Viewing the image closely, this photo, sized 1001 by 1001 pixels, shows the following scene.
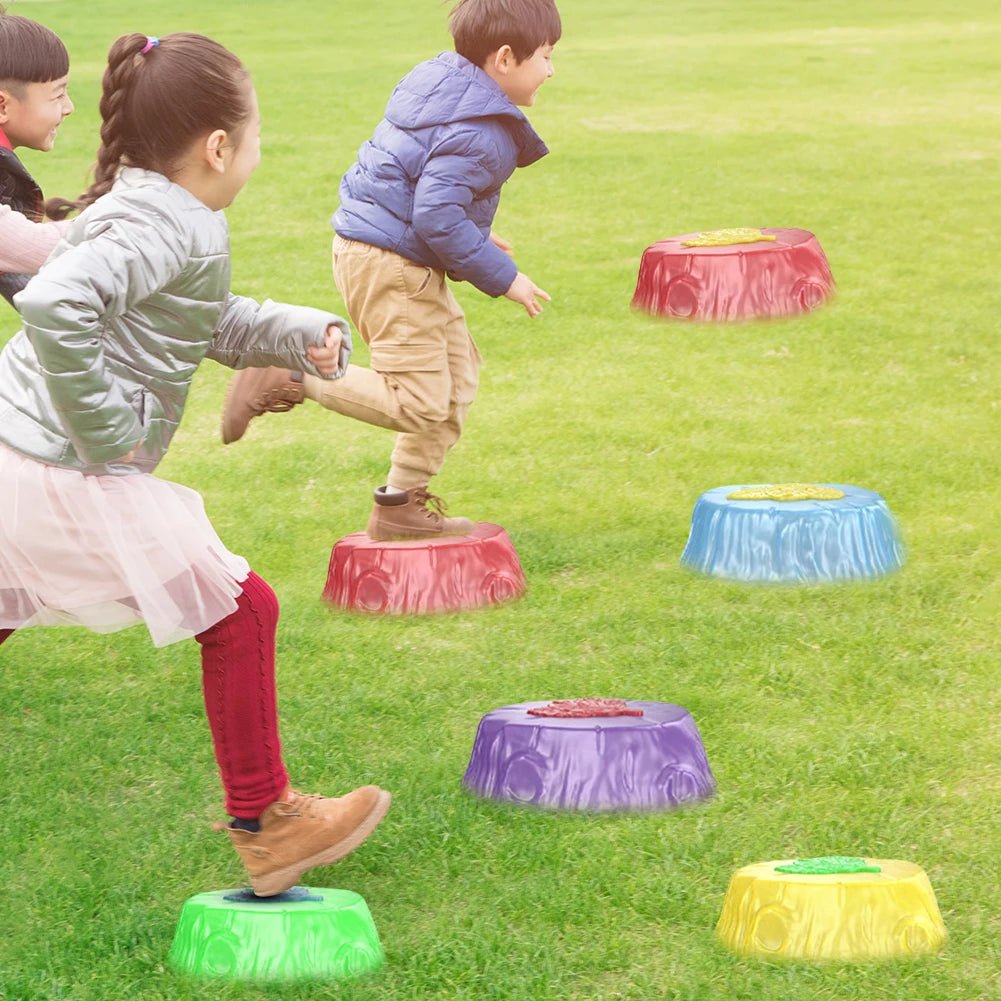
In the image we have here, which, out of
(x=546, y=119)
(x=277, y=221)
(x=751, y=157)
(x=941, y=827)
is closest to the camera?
(x=941, y=827)

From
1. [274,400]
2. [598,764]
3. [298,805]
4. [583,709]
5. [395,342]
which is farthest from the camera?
[395,342]

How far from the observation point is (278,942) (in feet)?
10.4

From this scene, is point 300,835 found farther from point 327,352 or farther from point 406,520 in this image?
point 406,520

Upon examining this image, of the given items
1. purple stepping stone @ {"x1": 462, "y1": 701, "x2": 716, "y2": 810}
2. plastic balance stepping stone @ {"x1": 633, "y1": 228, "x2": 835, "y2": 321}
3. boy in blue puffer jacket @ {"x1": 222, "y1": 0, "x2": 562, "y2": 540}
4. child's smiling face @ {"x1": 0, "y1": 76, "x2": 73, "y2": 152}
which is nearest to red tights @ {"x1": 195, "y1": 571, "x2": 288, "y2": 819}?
purple stepping stone @ {"x1": 462, "y1": 701, "x2": 716, "y2": 810}

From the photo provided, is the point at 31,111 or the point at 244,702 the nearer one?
the point at 244,702

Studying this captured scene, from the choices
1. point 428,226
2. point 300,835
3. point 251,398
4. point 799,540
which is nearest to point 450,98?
point 428,226

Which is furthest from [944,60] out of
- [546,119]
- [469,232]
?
[469,232]

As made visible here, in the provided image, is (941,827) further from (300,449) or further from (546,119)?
(546,119)

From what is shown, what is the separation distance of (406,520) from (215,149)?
241 cm

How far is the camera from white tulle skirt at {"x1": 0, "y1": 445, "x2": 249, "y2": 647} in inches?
130

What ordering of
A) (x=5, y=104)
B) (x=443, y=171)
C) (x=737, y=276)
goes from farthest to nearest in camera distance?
1. (x=737, y=276)
2. (x=443, y=171)
3. (x=5, y=104)

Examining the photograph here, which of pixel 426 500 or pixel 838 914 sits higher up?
pixel 426 500

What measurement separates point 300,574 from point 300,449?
1.73 metres

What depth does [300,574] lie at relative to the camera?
586 cm
